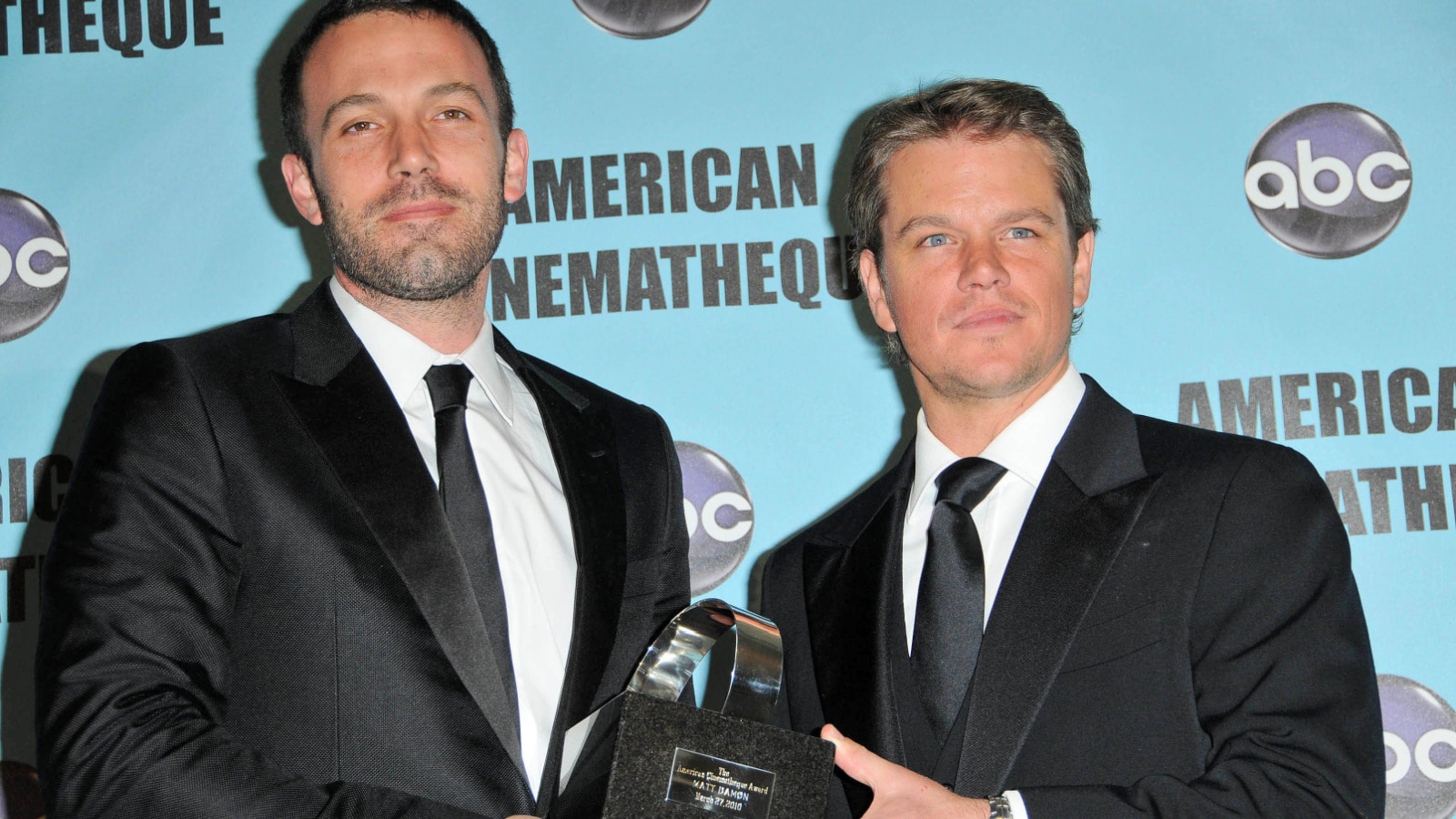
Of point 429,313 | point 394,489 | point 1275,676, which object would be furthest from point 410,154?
point 1275,676

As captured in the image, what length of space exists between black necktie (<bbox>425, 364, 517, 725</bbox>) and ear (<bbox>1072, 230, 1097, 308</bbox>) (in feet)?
3.03

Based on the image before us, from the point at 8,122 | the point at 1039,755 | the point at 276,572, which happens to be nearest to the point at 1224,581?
the point at 1039,755

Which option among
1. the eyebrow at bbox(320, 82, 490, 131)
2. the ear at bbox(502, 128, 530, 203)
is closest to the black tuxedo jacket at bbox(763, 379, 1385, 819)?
the ear at bbox(502, 128, 530, 203)

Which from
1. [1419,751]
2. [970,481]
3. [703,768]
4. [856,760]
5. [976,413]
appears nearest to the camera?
[703,768]

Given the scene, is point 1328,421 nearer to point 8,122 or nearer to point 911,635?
point 911,635

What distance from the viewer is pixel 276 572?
1.59 meters

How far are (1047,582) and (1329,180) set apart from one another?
4.17 feet

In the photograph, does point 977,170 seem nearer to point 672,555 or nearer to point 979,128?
point 979,128

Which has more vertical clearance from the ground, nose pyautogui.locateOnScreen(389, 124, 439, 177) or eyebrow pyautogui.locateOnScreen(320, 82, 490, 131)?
eyebrow pyautogui.locateOnScreen(320, 82, 490, 131)

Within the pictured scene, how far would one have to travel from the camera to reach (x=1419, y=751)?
7.62 ft

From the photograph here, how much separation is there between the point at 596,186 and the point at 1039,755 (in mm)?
1438

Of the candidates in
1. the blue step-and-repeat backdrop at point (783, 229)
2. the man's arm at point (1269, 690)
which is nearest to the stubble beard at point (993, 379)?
the man's arm at point (1269, 690)

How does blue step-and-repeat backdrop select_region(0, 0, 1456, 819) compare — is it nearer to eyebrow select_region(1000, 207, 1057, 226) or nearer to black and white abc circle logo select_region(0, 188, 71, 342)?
black and white abc circle logo select_region(0, 188, 71, 342)

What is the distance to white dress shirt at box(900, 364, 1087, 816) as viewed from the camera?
70.1 inches
